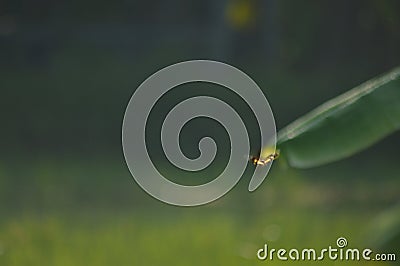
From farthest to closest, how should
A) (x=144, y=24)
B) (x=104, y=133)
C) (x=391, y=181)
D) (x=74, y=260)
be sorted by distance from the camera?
(x=144, y=24) → (x=104, y=133) → (x=391, y=181) → (x=74, y=260)

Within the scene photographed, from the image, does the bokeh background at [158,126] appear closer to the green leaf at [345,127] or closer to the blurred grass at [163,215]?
the blurred grass at [163,215]

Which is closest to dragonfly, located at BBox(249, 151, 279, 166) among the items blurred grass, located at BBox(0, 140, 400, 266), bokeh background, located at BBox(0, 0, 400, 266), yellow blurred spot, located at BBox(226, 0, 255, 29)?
bokeh background, located at BBox(0, 0, 400, 266)

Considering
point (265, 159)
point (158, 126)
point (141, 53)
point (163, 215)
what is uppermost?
point (141, 53)

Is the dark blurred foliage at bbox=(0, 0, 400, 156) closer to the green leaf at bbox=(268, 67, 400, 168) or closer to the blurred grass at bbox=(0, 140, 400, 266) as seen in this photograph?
the blurred grass at bbox=(0, 140, 400, 266)

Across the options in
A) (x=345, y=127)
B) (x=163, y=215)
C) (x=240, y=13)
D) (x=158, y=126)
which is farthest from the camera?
(x=240, y=13)

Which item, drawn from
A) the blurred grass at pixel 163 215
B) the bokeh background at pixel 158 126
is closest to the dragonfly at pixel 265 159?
the bokeh background at pixel 158 126

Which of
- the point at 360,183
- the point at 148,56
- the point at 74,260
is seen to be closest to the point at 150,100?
the point at 74,260

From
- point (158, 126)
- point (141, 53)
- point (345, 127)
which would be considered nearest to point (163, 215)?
point (158, 126)

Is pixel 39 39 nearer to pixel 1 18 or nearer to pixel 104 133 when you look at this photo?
pixel 1 18

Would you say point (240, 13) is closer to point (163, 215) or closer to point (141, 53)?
point (141, 53)
